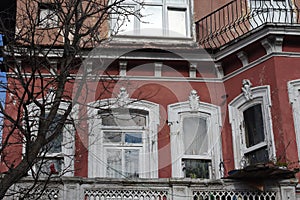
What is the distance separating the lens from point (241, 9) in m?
14.2

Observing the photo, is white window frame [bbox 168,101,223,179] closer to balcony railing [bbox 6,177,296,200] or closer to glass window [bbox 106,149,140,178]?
glass window [bbox 106,149,140,178]

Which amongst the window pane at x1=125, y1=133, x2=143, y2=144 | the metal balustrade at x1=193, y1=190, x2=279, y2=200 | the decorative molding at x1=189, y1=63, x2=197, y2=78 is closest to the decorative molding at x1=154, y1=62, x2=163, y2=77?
the decorative molding at x1=189, y1=63, x2=197, y2=78

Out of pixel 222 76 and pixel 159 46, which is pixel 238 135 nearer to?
pixel 222 76

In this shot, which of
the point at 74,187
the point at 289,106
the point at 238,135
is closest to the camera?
the point at 74,187

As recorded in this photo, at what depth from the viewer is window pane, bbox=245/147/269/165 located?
40.2 ft

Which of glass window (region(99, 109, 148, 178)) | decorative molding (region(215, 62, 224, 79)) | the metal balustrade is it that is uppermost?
decorative molding (region(215, 62, 224, 79))

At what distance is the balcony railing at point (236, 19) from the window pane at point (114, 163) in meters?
3.67

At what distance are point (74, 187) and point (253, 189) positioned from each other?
3.43 metres

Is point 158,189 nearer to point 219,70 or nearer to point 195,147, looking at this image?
point 195,147

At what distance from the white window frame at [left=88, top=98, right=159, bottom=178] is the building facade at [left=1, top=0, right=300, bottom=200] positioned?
0.08 ft

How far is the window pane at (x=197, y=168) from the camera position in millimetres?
13016

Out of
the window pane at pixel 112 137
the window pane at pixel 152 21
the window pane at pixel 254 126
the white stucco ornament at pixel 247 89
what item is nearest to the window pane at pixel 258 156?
the window pane at pixel 254 126

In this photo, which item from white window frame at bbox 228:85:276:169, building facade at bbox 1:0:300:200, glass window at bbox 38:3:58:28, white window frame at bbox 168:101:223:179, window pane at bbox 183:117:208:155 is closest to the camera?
glass window at bbox 38:3:58:28

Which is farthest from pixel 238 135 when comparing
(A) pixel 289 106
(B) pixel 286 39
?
(B) pixel 286 39
